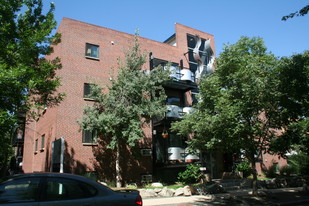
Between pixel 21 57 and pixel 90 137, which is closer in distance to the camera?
pixel 21 57

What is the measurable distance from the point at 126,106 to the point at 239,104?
7.26 metres

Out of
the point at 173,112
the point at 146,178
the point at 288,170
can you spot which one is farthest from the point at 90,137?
the point at 288,170

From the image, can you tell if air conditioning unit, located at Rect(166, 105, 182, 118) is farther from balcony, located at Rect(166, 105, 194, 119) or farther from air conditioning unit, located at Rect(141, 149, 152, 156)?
air conditioning unit, located at Rect(141, 149, 152, 156)

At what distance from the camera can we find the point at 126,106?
16.1m

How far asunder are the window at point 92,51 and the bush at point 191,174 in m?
10.6

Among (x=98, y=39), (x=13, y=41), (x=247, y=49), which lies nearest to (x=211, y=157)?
A: (x=247, y=49)

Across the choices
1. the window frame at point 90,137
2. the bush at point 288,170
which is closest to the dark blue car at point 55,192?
the window frame at point 90,137

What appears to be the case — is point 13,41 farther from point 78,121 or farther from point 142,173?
point 142,173

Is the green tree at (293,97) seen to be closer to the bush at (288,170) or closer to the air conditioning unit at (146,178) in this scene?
the air conditioning unit at (146,178)

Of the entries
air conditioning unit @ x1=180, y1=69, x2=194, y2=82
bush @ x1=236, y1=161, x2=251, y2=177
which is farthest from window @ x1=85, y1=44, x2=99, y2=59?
bush @ x1=236, y1=161, x2=251, y2=177

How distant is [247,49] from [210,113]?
449 centimetres

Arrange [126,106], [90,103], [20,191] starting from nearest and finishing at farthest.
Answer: [20,191]
[126,106]
[90,103]

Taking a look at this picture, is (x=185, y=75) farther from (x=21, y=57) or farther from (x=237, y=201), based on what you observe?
(x=21, y=57)

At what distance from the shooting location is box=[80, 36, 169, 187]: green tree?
15172mm
